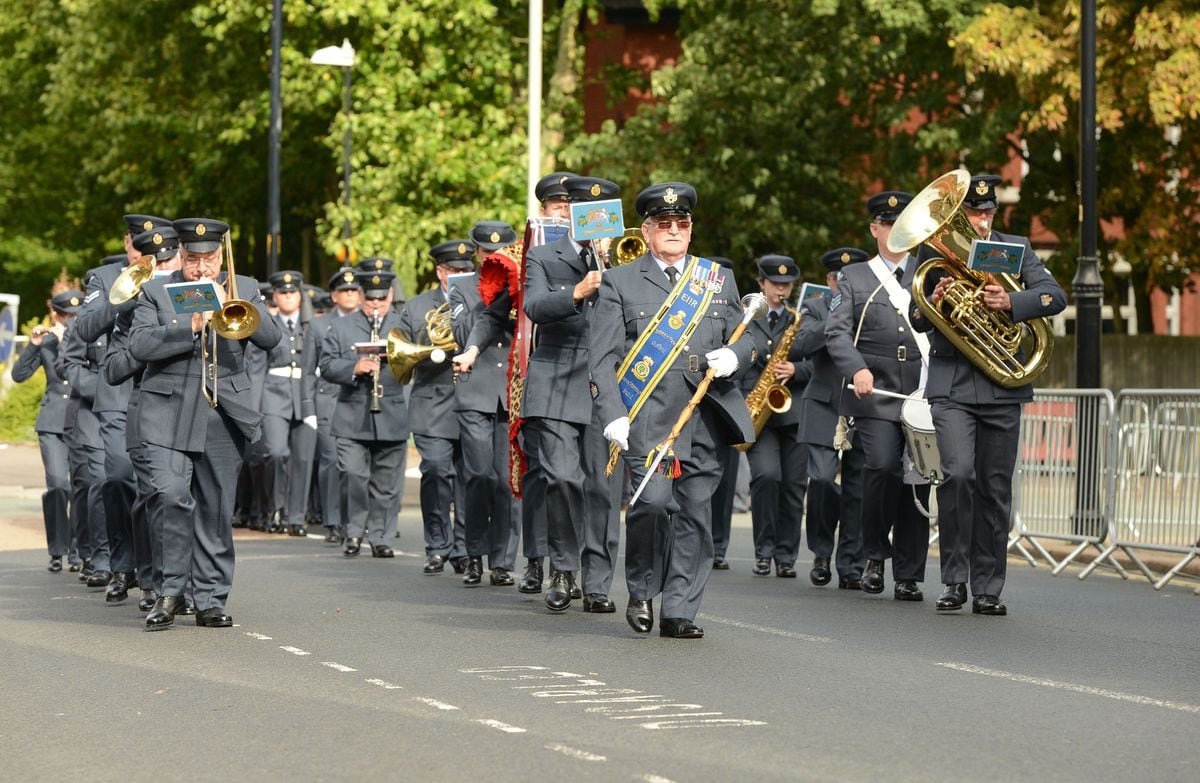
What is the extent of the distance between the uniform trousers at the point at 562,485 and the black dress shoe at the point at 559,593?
5 cm

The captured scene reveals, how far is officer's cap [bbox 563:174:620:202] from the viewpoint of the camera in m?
11.7

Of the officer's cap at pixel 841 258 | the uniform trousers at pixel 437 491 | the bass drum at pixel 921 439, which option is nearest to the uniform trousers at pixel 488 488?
the uniform trousers at pixel 437 491

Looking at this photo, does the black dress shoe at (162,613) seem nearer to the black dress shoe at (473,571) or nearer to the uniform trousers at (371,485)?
the black dress shoe at (473,571)

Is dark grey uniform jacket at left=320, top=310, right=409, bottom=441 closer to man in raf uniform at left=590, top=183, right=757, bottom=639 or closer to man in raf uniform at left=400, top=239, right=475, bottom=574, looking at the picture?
man in raf uniform at left=400, top=239, right=475, bottom=574

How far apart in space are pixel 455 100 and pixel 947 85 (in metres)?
8.18

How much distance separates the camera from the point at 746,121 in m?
31.3

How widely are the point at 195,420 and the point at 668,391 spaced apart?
2375 mm

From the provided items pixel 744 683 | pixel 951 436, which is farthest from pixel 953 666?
pixel 951 436

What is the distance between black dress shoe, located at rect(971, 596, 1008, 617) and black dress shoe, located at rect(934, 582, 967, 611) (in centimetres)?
8

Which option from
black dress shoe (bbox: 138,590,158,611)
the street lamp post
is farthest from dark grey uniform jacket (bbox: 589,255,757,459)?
the street lamp post

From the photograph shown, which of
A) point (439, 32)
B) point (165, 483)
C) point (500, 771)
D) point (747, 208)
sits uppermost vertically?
point (439, 32)

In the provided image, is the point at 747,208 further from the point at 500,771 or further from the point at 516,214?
the point at 500,771

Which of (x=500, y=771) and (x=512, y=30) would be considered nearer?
(x=500, y=771)

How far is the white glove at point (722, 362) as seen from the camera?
10328 mm
